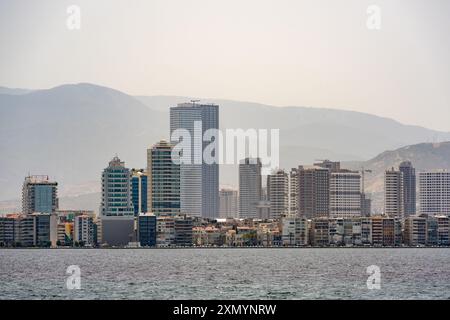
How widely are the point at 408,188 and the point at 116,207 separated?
5236 centimetres

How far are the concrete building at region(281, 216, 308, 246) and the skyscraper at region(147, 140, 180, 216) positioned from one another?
759 inches

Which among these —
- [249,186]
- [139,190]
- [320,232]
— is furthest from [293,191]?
[320,232]

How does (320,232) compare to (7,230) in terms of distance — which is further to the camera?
(320,232)

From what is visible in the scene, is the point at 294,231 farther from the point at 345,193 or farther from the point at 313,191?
the point at 345,193

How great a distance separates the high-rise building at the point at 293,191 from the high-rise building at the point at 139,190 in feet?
63.3

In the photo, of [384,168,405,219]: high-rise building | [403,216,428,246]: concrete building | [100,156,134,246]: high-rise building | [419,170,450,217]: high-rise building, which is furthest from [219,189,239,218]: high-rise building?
[403,216,428,246]: concrete building

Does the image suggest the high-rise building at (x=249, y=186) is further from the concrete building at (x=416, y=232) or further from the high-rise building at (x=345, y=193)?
the concrete building at (x=416, y=232)

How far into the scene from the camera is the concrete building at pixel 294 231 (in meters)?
126

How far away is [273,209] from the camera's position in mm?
163125

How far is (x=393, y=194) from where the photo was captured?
6580 inches

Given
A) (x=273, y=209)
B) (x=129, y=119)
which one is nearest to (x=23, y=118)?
(x=129, y=119)
